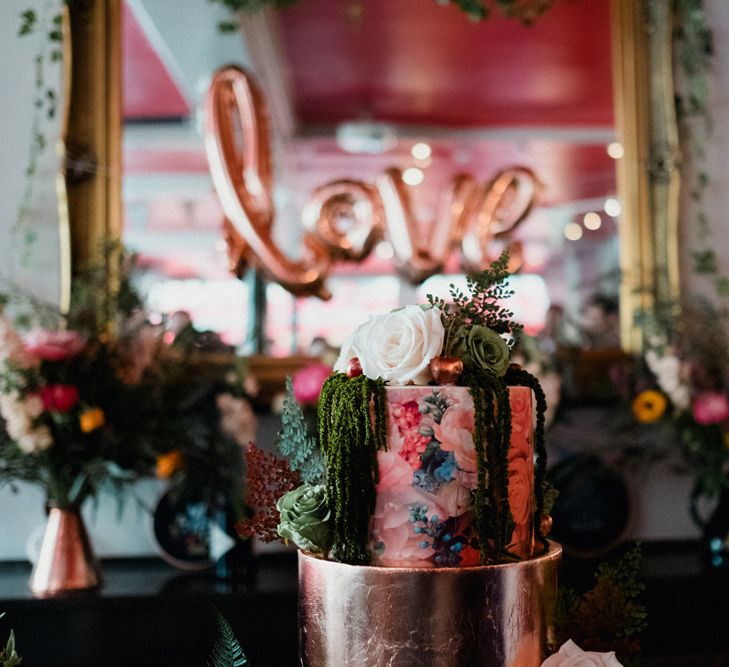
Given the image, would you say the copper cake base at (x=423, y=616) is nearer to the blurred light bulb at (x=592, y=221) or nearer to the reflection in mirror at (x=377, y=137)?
the reflection in mirror at (x=377, y=137)

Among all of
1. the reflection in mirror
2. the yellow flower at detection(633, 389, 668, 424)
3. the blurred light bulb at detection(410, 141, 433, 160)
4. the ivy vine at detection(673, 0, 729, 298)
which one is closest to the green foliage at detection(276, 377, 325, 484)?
the reflection in mirror

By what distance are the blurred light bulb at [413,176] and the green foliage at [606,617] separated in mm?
1341

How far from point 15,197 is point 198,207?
46cm

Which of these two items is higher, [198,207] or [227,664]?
[198,207]

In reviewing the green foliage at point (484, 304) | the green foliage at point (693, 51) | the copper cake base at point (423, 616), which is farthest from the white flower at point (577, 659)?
the green foliage at point (693, 51)

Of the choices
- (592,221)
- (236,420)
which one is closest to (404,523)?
(236,420)

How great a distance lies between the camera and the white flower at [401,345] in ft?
2.78

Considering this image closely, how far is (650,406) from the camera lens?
1985mm

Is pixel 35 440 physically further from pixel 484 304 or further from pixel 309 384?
pixel 484 304

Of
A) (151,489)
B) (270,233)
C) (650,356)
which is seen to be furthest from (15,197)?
(650,356)

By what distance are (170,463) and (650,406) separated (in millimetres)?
1192

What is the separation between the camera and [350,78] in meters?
2.22

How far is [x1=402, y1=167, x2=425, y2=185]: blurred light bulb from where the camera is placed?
213 cm

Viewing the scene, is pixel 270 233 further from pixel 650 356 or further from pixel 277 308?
pixel 650 356
